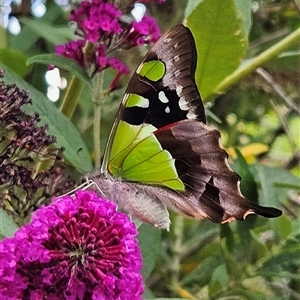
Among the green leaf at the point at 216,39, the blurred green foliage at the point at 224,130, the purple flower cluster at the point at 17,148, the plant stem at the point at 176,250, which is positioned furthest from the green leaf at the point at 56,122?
the plant stem at the point at 176,250

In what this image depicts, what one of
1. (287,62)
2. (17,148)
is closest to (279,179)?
(287,62)

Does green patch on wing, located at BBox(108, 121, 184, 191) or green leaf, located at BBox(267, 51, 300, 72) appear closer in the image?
green patch on wing, located at BBox(108, 121, 184, 191)

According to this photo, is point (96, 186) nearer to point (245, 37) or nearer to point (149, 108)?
point (149, 108)

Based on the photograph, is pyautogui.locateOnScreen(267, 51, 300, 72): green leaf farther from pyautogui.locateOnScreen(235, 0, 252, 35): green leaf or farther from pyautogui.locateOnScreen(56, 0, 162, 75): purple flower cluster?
pyautogui.locateOnScreen(56, 0, 162, 75): purple flower cluster

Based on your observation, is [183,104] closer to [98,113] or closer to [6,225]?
[98,113]

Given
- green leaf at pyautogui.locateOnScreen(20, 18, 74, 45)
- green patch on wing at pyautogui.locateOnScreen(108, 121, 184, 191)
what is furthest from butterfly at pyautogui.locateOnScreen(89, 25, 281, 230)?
green leaf at pyautogui.locateOnScreen(20, 18, 74, 45)
